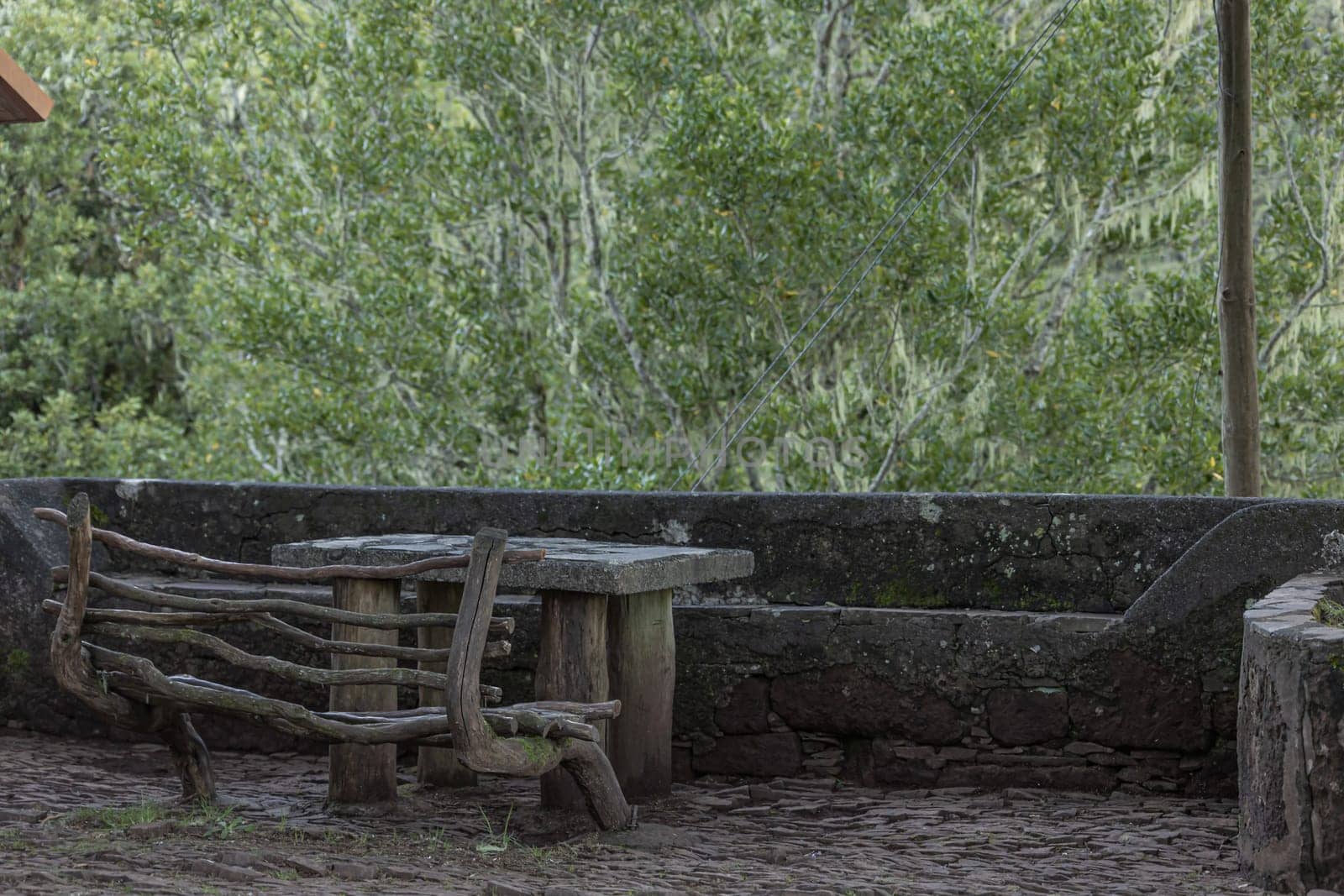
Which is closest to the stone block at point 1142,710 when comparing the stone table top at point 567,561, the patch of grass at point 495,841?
the stone table top at point 567,561

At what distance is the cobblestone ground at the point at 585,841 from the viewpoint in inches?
141

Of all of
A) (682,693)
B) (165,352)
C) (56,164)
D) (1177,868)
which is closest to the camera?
(1177,868)

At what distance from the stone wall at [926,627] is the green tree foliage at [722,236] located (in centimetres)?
500

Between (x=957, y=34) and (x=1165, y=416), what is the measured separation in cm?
301

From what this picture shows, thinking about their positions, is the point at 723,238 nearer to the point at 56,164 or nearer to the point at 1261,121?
the point at 1261,121

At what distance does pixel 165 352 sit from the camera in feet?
55.3

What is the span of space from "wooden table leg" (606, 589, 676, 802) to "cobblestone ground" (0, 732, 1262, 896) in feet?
0.39

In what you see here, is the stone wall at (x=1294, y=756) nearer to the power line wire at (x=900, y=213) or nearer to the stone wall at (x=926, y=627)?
the stone wall at (x=926, y=627)

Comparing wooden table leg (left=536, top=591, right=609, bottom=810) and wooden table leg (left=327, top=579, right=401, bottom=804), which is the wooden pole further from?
wooden table leg (left=327, top=579, right=401, bottom=804)

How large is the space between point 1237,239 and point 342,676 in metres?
4.50

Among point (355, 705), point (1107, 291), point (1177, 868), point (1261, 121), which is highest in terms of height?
point (1261, 121)

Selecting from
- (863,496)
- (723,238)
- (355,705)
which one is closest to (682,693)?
(863,496)

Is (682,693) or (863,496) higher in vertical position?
(863,496)

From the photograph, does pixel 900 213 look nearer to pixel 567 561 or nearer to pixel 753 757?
pixel 753 757
